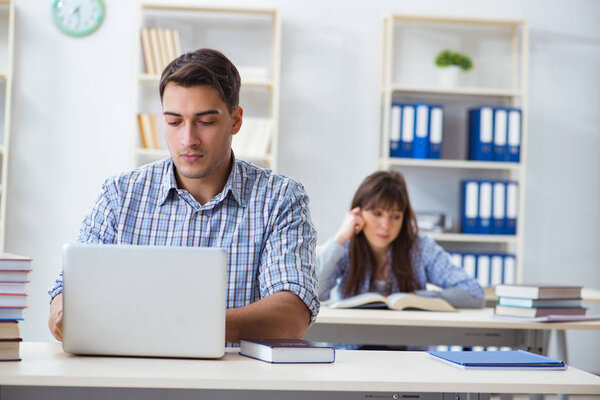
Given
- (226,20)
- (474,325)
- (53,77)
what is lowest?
(474,325)

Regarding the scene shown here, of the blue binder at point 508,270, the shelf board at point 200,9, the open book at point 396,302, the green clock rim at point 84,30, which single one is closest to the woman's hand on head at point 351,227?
the open book at point 396,302

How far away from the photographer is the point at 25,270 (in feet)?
4.36

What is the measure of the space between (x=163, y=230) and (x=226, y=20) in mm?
2882

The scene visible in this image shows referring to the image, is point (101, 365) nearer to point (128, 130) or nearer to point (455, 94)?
point (128, 130)

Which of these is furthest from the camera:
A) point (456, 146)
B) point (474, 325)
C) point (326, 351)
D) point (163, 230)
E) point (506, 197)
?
point (456, 146)

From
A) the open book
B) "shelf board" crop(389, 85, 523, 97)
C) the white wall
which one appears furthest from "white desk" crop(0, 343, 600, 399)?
the white wall

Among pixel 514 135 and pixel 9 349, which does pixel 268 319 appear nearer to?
pixel 9 349

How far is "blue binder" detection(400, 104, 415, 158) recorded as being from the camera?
419 cm

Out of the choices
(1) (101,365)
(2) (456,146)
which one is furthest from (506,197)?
(1) (101,365)

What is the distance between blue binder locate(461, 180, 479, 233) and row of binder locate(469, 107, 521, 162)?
0.53 feet

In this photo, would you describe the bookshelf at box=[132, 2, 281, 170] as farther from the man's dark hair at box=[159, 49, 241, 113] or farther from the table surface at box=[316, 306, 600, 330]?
the man's dark hair at box=[159, 49, 241, 113]

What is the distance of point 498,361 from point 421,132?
9.49 feet

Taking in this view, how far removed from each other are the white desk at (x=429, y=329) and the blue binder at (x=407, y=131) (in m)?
1.61

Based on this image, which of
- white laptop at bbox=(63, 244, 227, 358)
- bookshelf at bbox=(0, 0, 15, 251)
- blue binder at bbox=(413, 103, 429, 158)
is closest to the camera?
white laptop at bbox=(63, 244, 227, 358)
